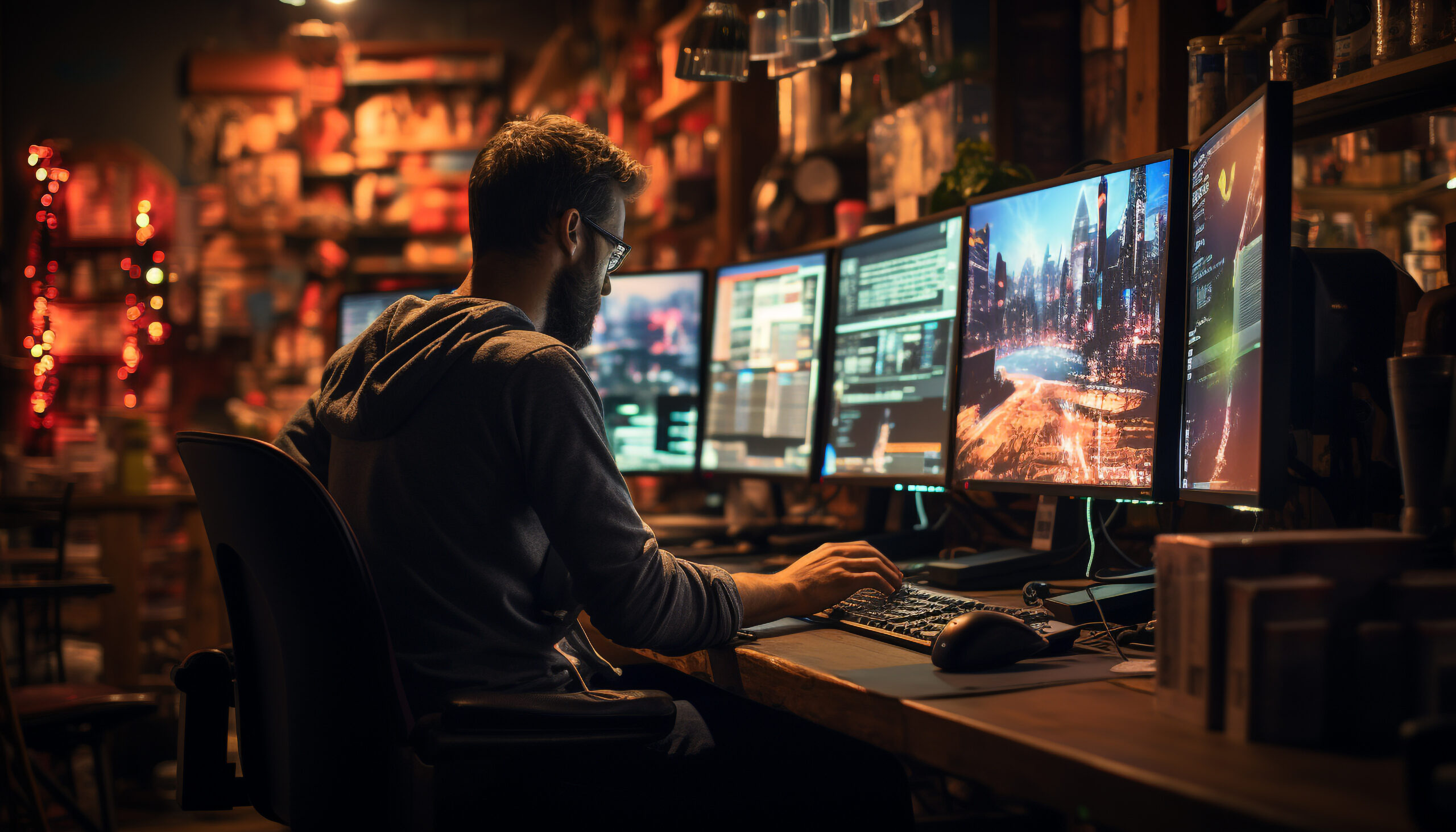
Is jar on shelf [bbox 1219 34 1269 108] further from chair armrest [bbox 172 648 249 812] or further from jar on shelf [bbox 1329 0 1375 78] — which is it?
chair armrest [bbox 172 648 249 812]

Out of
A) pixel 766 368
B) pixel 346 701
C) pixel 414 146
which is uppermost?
pixel 414 146

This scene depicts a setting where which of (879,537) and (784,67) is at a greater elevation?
(784,67)

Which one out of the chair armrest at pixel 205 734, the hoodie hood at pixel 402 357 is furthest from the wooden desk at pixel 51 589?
the hoodie hood at pixel 402 357

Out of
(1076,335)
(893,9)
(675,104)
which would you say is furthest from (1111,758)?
(675,104)

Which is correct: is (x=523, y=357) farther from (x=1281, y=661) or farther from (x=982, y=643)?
(x=1281, y=661)

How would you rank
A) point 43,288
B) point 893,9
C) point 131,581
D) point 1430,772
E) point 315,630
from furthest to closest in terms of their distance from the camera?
point 43,288
point 131,581
point 893,9
point 315,630
point 1430,772

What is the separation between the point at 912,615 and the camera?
47.9 inches

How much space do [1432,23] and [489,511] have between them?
1295 millimetres

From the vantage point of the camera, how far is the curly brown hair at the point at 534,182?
4.39 feet

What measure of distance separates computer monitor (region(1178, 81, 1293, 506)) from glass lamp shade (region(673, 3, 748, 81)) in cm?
125

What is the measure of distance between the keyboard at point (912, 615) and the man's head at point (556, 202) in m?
0.53

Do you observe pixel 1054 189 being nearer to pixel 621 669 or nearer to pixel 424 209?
pixel 621 669

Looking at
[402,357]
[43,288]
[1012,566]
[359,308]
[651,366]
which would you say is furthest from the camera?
[43,288]

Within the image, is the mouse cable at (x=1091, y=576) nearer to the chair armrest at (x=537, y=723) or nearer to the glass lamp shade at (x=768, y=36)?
the chair armrest at (x=537, y=723)
